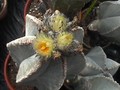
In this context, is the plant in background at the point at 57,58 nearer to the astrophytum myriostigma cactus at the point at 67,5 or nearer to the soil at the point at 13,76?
the astrophytum myriostigma cactus at the point at 67,5

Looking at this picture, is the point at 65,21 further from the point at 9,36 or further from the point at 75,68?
the point at 9,36

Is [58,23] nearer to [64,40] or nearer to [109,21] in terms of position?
[64,40]

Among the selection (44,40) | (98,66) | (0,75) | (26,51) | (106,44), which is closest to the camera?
(44,40)

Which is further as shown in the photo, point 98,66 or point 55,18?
point 98,66

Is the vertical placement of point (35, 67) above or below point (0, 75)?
above

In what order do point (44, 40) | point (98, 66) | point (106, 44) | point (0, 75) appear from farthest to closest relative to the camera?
point (0, 75)
point (106, 44)
point (98, 66)
point (44, 40)

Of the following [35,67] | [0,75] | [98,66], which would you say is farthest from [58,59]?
[0,75]

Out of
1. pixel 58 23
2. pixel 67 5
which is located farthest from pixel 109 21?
pixel 58 23

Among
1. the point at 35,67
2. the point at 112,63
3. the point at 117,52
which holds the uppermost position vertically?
the point at 35,67
